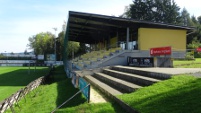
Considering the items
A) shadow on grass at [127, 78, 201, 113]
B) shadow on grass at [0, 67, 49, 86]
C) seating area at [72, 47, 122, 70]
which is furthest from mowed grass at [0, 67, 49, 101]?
shadow on grass at [127, 78, 201, 113]

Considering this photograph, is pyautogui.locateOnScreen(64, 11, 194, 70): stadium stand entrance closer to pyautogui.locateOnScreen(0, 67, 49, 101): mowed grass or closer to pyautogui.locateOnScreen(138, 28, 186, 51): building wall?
pyautogui.locateOnScreen(138, 28, 186, 51): building wall

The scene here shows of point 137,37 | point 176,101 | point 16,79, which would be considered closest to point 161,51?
point 137,37

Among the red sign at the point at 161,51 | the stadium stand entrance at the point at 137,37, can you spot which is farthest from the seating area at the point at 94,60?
the red sign at the point at 161,51

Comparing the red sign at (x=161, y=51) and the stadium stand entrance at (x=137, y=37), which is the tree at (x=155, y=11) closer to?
the stadium stand entrance at (x=137, y=37)

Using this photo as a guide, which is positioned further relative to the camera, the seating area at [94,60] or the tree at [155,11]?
the tree at [155,11]

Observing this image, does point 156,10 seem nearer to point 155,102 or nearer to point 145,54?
point 145,54

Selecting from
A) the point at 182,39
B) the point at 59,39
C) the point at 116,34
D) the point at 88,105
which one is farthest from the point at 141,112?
the point at 59,39

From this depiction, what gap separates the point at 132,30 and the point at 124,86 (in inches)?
682

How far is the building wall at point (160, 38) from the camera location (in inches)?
998

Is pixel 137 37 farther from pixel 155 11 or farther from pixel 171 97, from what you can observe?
pixel 155 11

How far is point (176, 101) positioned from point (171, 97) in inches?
17.4

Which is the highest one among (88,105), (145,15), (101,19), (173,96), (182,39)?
(145,15)

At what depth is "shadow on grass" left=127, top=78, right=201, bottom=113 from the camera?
6.08 m

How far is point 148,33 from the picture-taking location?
83.9 feet
